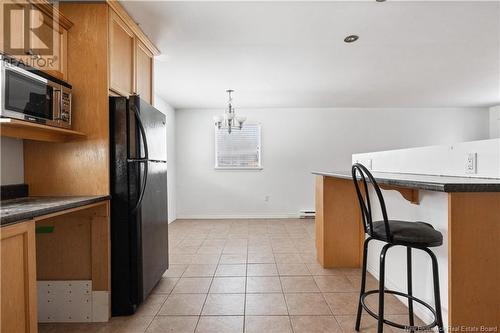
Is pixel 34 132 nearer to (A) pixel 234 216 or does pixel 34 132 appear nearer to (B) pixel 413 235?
(B) pixel 413 235

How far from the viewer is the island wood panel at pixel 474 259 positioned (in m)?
1.27

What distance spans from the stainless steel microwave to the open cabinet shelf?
31mm

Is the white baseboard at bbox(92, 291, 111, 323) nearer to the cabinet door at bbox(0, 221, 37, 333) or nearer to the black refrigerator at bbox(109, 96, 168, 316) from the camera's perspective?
the black refrigerator at bbox(109, 96, 168, 316)

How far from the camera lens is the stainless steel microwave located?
1.42 m

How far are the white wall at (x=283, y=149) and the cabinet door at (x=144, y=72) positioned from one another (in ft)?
9.95

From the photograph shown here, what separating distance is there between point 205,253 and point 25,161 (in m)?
2.16

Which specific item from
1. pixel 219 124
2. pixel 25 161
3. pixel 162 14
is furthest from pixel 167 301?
pixel 219 124

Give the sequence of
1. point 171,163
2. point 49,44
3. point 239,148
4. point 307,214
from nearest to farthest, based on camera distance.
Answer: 1. point 49,44
2. point 171,163
3. point 307,214
4. point 239,148

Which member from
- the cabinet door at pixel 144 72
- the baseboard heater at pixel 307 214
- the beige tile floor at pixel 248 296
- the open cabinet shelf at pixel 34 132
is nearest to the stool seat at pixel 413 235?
the beige tile floor at pixel 248 296

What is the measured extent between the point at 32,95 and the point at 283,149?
4711 millimetres

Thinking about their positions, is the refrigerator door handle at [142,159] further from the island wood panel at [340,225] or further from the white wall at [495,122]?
the white wall at [495,122]

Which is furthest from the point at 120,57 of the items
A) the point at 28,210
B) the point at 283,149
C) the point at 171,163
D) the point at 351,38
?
the point at 283,149

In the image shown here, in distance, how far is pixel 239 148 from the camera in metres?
5.84

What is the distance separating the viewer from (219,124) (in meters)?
4.28
